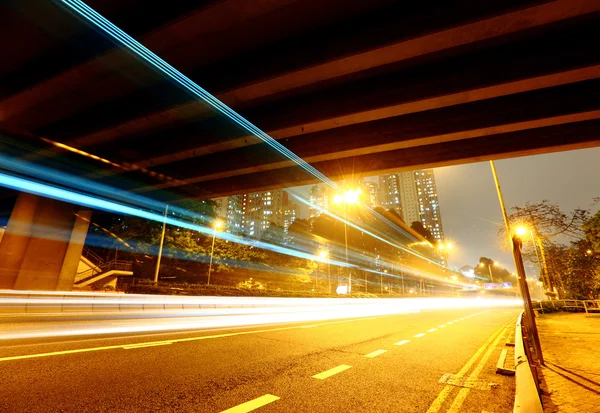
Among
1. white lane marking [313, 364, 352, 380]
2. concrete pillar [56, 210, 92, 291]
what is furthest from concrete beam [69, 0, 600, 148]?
concrete pillar [56, 210, 92, 291]

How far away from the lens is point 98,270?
94.0ft

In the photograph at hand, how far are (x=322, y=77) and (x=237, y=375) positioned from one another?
23.9 ft

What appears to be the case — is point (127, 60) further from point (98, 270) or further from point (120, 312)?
point (98, 270)

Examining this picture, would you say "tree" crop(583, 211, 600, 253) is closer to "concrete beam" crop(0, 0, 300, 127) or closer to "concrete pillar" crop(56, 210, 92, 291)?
"concrete beam" crop(0, 0, 300, 127)

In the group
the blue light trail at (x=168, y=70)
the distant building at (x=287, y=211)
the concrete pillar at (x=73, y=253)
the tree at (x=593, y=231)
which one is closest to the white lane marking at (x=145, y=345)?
the blue light trail at (x=168, y=70)

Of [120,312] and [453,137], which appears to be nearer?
[453,137]

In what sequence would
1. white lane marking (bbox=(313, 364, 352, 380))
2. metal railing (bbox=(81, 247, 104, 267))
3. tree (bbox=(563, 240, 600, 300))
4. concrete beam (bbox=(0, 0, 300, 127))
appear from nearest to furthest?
1. white lane marking (bbox=(313, 364, 352, 380))
2. concrete beam (bbox=(0, 0, 300, 127))
3. tree (bbox=(563, 240, 600, 300))
4. metal railing (bbox=(81, 247, 104, 267))

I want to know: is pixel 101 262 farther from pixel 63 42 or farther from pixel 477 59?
pixel 477 59

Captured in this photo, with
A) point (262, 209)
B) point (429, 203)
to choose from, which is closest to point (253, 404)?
point (262, 209)

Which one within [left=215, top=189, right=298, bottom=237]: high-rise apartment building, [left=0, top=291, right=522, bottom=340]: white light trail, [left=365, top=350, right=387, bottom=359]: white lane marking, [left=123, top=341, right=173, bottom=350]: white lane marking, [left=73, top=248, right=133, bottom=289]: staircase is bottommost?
[left=365, top=350, right=387, bottom=359]: white lane marking

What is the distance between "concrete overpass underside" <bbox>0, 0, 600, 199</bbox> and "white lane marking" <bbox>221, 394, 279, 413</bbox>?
23.0ft

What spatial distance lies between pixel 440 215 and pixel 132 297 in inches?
7960

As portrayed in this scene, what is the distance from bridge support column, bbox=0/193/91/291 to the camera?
637 inches

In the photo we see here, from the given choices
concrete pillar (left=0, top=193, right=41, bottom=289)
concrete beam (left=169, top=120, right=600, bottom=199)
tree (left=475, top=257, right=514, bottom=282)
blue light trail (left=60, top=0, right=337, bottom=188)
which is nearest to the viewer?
blue light trail (left=60, top=0, right=337, bottom=188)
